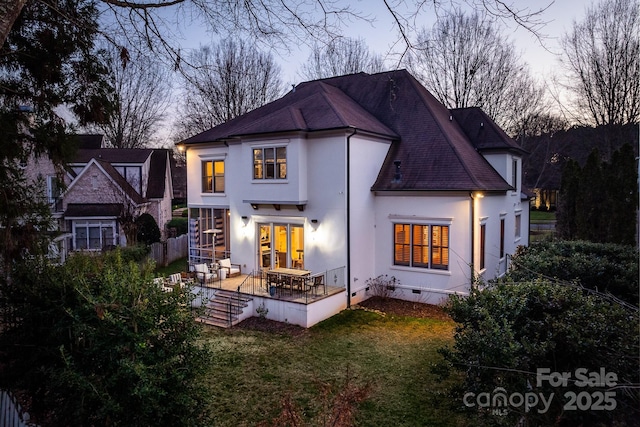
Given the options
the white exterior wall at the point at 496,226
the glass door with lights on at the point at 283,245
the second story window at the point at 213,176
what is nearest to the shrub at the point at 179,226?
the second story window at the point at 213,176

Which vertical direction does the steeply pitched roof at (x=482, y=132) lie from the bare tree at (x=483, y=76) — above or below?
below

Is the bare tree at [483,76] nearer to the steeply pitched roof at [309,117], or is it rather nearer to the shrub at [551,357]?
the steeply pitched roof at [309,117]

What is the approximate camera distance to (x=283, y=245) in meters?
15.4

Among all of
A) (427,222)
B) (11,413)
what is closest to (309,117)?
(427,222)

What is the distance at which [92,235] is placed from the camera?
24984 mm

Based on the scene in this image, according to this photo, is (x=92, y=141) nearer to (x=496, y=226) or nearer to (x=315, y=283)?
(x=315, y=283)

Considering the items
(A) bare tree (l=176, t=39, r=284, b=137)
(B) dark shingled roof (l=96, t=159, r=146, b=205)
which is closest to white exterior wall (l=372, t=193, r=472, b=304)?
(B) dark shingled roof (l=96, t=159, r=146, b=205)

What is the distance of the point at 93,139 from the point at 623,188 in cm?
3604

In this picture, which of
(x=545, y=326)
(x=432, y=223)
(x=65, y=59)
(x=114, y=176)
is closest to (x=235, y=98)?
(x=114, y=176)

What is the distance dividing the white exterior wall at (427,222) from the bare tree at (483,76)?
15.1 m

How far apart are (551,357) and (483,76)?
26621 millimetres

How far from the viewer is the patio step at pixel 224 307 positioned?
12.7 m

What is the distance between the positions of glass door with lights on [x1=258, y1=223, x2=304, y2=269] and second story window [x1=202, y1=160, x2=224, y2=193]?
305cm

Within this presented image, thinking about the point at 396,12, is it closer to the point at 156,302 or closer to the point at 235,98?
the point at 156,302
